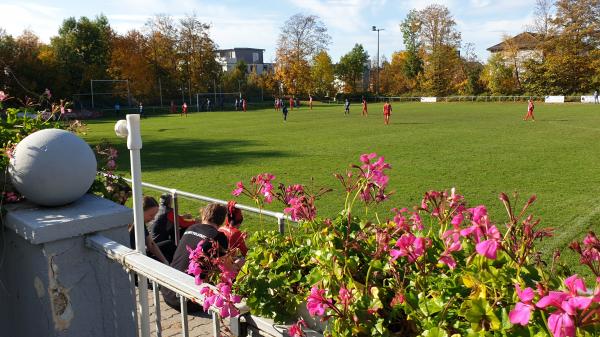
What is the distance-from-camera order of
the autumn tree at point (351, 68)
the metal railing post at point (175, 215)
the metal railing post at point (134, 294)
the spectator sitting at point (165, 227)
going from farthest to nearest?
the autumn tree at point (351, 68)
the metal railing post at point (175, 215)
the spectator sitting at point (165, 227)
the metal railing post at point (134, 294)

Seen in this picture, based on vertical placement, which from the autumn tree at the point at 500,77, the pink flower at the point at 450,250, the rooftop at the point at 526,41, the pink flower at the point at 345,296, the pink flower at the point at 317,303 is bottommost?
the pink flower at the point at 317,303

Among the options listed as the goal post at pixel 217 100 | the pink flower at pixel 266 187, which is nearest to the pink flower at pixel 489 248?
the pink flower at pixel 266 187

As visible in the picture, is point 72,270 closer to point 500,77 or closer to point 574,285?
point 574,285

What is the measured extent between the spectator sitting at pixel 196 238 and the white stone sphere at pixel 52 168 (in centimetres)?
116

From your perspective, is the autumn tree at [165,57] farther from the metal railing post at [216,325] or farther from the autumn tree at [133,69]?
the metal railing post at [216,325]

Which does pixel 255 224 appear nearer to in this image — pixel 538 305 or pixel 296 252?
pixel 296 252

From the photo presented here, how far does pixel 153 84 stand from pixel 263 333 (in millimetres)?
66091

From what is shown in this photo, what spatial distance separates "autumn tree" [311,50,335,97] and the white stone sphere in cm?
7703

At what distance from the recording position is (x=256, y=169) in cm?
1429

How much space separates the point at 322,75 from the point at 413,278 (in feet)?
266

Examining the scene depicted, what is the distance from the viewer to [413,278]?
164 cm

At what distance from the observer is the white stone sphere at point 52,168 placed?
2953 millimetres

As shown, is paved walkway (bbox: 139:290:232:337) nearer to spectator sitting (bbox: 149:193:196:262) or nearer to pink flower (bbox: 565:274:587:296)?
spectator sitting (bbox: 149:193:196:262)

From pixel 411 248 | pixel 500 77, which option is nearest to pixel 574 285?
pixel 411 248
